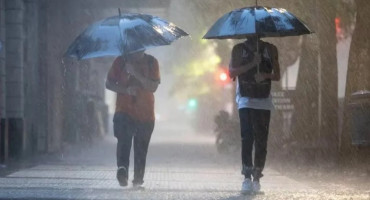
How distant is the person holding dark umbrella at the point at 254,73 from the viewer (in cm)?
902

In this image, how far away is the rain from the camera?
29.8ft

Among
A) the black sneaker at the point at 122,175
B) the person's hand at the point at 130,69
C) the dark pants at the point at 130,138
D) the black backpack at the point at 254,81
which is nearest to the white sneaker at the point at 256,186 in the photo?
the black backpack at the point at 254,81

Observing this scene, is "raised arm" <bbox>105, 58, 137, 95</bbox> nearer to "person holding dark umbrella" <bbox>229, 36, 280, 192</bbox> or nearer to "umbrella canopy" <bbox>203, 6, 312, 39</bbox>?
"umbrella canopy" <bbox>203, 6, 312, 39</bbox>

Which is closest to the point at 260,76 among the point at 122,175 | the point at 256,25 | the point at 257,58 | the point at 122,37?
the point at 257,58

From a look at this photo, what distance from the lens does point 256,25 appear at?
8.89 m

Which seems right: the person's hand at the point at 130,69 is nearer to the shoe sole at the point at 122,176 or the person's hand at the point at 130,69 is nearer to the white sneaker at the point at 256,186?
the shoe sole at the point at 122,176

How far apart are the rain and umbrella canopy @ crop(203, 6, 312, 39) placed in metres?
0.02

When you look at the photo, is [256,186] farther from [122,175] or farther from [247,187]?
[122,175]

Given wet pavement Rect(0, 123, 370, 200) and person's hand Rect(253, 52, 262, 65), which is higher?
person's hand Rect(253, 52, 262, 65)

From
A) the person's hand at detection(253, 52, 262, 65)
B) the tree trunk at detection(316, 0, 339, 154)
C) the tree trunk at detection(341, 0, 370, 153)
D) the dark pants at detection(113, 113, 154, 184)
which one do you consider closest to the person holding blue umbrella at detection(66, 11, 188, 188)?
the dark pants at detection(113, 113, 154, 184)

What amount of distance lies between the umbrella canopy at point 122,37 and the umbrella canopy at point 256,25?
51cm

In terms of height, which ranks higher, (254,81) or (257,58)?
(257,58)

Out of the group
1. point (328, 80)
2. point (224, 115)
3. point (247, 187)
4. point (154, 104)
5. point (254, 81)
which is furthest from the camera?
point (224, 115)

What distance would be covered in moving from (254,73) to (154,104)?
1.28m
